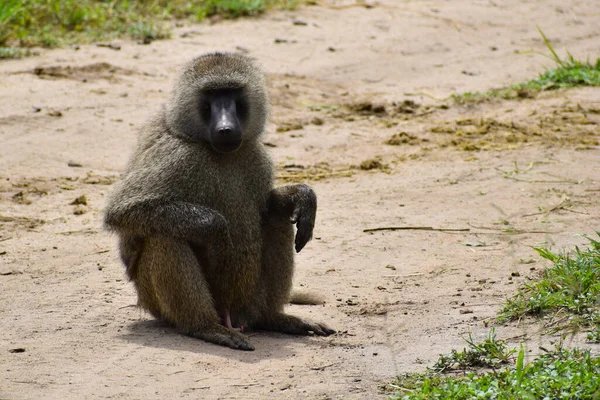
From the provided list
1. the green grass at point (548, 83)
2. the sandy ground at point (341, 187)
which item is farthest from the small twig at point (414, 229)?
the green grass at point (548, 83)

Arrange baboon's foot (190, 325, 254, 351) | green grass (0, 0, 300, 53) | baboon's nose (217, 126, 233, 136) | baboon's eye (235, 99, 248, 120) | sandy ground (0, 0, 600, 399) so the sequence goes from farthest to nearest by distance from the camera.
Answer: green grass (0, 0, 300, 53)
baboon's eye (235, 99, 248, 120)
baboon's nose (217, 126, 233, 136)
baboon's foot (190, 325, 254, 351)
sandy ground (0, 0, 600, 399)

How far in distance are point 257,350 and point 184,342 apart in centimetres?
38

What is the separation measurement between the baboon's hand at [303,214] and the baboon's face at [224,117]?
1.51 ft

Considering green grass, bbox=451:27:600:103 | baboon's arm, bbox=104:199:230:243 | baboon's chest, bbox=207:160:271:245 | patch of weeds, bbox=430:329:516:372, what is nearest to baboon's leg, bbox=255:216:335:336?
baboon's chest, bbox=207:160:271:245

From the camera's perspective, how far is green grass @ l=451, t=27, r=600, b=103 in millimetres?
10008

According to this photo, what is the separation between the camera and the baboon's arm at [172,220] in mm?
5082

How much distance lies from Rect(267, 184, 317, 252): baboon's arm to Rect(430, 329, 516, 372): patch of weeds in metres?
1.20

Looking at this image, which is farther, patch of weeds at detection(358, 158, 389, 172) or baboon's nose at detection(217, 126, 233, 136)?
patch of weeds at detection(358, 158, 389, 172)

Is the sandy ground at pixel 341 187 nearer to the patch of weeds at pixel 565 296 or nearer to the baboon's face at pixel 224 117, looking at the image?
the patch of weeds at pixel 565 296

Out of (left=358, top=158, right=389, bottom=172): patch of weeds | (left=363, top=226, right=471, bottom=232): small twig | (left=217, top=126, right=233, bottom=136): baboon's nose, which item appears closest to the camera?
(left=217, top=126, right=233, bottom=136): baboon's nose

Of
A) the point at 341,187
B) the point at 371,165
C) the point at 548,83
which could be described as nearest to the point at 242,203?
the point at 341,187

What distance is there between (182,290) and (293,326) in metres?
0.75

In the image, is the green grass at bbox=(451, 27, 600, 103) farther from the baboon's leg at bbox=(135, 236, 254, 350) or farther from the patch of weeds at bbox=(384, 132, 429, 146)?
the baboon's leg at bbox=(135, 236, 254, 350)

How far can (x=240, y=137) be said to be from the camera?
525 cm
